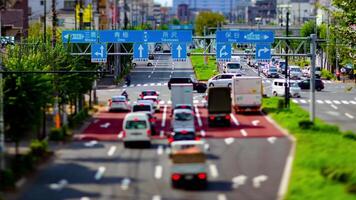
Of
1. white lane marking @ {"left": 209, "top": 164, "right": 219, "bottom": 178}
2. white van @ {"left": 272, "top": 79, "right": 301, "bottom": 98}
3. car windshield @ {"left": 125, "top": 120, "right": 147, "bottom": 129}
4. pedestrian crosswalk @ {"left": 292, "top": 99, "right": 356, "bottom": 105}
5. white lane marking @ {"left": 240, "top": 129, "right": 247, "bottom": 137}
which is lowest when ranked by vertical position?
white lane marking @ {"left": 209, "top": 164, "right": 219, "bottom": 178}

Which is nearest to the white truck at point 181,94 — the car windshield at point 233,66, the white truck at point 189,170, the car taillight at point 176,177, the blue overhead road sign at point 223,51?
the blue overhead road sign at point 223,51

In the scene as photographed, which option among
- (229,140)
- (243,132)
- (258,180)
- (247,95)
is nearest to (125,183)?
(258,180)

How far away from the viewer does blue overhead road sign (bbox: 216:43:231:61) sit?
64688mm

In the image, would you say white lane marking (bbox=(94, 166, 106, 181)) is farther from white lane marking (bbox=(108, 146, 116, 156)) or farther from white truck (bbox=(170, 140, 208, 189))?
white truck (bbox=(170, 140, 208, 189))

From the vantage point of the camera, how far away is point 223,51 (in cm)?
6481

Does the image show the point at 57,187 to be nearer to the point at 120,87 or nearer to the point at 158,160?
the point at 158,160

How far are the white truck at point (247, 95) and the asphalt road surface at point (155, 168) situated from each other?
20.8 ft

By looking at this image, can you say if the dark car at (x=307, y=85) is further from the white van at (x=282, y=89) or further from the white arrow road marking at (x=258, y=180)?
the white arrow road marking at (x=258, y=180)

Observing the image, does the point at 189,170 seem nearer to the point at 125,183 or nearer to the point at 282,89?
the point at 125,183

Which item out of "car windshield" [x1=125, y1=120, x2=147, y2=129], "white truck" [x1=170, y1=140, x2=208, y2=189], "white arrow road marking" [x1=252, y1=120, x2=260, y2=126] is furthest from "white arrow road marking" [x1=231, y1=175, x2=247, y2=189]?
"white arrow road marking" [x1=252, y1=120, x2=260, y2=126]

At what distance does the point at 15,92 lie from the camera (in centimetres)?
3903

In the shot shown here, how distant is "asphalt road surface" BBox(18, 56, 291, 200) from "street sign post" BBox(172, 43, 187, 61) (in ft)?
65.1

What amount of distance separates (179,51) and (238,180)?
35541mm

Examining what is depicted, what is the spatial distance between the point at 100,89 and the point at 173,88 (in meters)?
32.7
